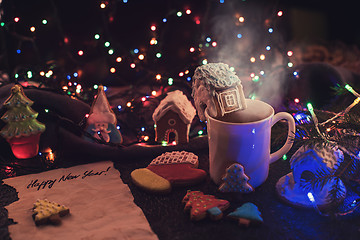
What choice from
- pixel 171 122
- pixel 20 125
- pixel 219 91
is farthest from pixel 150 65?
pixel 219 91

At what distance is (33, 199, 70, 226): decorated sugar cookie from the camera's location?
891mm

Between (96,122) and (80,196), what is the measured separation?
11.5 inches

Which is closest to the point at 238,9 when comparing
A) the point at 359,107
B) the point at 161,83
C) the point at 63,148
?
the point at 161,83

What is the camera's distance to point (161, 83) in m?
1.49

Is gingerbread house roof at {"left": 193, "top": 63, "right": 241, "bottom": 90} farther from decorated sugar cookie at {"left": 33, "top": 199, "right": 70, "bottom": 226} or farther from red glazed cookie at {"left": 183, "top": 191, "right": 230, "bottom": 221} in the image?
decorated sugar cookie at {"left": 33, "top": 199, "right": 70, "bottom": 226}

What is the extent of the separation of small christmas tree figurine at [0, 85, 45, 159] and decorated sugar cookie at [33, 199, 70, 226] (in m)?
0.31

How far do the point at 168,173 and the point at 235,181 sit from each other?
7.7 inches

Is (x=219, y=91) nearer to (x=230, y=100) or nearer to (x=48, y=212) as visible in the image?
(x=230, y=100)

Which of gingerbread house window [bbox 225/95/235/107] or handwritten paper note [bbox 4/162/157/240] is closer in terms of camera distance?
handwritten paper note [bbox 4/162/157/240]

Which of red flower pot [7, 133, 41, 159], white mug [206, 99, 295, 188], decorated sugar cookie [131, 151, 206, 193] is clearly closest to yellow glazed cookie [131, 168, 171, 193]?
decorated sugar cookie [131, 151, 206, 193]

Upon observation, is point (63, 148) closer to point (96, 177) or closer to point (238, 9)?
point (96, 177)

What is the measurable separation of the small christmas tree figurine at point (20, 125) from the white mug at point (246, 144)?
0.59 m

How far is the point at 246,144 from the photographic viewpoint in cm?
95

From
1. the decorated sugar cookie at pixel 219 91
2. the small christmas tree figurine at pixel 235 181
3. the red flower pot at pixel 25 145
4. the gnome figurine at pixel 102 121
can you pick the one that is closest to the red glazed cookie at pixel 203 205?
the small christmas tree figurine at pixel 235 181
